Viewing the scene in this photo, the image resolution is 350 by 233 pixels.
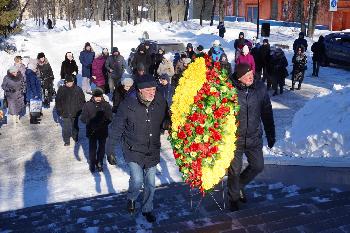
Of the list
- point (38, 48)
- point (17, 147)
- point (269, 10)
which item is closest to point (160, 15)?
point (269, 10)

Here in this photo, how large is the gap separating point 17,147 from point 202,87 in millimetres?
6931

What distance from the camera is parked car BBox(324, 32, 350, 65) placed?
917 inches

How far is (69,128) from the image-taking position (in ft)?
34.9

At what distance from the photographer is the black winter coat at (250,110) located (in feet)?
17.9

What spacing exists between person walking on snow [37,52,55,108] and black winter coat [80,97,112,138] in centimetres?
595

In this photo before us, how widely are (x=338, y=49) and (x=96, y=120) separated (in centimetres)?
1815

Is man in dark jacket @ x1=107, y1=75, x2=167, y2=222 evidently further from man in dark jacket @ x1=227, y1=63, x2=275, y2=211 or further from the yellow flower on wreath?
man in dark jacket @ x1=227, y1=63, x2=275, y2=211

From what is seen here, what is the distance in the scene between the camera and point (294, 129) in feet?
33.9

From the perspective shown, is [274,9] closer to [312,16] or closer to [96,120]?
[312,16]

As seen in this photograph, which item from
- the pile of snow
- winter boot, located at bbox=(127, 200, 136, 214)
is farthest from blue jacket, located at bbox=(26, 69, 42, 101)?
winter boot, located at bbox=(127, 200, 136, 214)

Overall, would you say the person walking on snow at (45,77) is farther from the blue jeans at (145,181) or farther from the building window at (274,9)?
the building window at (274,9)

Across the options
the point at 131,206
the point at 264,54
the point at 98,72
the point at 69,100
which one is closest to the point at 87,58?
the point at 98,72

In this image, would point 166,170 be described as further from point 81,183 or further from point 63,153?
point 63,153

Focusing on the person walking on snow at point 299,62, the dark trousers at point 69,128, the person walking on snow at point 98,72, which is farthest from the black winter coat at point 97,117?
the person walking on snow at point 299,62
